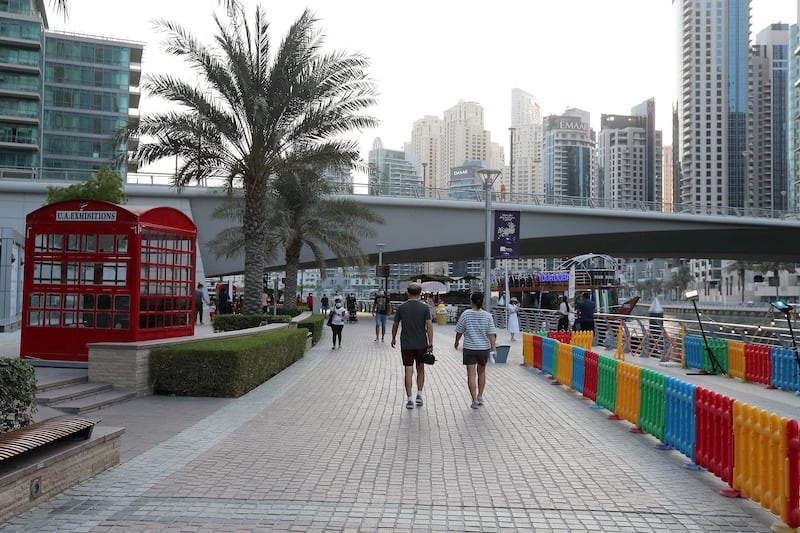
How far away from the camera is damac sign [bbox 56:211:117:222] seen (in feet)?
38.8

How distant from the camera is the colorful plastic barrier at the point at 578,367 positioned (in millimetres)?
11680

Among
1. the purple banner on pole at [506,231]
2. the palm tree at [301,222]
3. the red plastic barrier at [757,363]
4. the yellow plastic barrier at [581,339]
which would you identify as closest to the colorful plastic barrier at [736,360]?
the red plastic barrier at [757,363]

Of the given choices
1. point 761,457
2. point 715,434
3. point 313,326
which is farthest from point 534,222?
point 761,457

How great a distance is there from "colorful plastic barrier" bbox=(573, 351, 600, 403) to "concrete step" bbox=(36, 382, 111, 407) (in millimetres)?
7051

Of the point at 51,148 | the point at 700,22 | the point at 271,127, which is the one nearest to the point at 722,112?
the point at 700,22

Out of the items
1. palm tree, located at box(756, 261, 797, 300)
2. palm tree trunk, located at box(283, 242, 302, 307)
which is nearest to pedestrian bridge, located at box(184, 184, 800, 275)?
palm tree trunk, located at box(283, 242, 302, 307)

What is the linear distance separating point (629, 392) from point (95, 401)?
6837mm

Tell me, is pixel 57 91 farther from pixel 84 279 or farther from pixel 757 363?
pixel 757 363

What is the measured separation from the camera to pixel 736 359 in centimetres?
1508

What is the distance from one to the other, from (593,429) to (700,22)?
146538 millimetres

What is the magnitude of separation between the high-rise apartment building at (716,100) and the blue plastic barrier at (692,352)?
127644mm

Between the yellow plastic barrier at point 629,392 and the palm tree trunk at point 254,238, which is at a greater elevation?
the palm tree trunk at point 254,238

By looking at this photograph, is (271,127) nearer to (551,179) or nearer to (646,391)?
(646,391)

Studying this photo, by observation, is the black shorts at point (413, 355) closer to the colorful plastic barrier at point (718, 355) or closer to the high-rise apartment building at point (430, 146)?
the colorful plastic barrier at point (718, 355)
